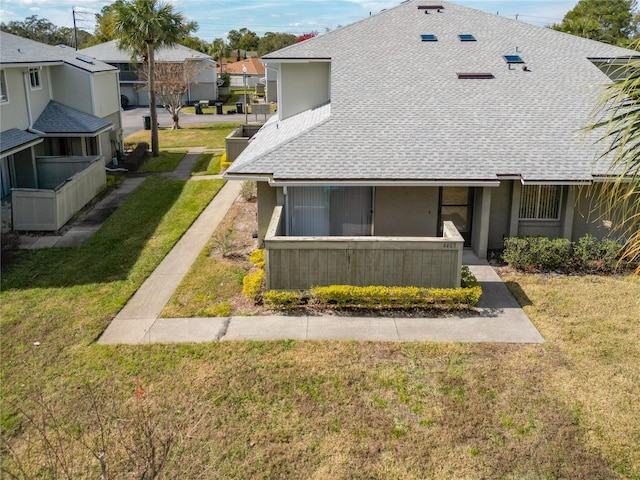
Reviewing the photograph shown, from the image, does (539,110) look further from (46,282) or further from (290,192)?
(46,282)

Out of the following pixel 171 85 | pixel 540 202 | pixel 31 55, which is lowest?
pixel 540 202

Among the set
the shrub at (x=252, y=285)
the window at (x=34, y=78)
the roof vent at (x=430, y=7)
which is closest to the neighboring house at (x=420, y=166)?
the shrub at (x=252, y=285)

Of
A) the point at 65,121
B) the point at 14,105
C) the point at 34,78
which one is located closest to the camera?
the point at 14,105

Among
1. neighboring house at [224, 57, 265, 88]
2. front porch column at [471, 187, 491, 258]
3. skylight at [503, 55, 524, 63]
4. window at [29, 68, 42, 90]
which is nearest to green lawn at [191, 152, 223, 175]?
window at [29, 68, 42, 90]

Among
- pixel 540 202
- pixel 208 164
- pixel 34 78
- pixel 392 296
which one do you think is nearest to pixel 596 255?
pixel 540 202

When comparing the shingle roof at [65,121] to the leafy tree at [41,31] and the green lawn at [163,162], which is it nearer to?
the green lawn at [163,162]

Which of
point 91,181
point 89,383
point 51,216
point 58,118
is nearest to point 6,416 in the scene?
point 89,383

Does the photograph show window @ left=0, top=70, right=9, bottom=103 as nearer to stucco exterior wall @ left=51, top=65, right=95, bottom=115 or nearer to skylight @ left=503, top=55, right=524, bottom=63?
stucco exterior wall @ left=51, top=65, right=95, bottom=115

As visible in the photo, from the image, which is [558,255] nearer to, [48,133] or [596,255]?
[596,255]
